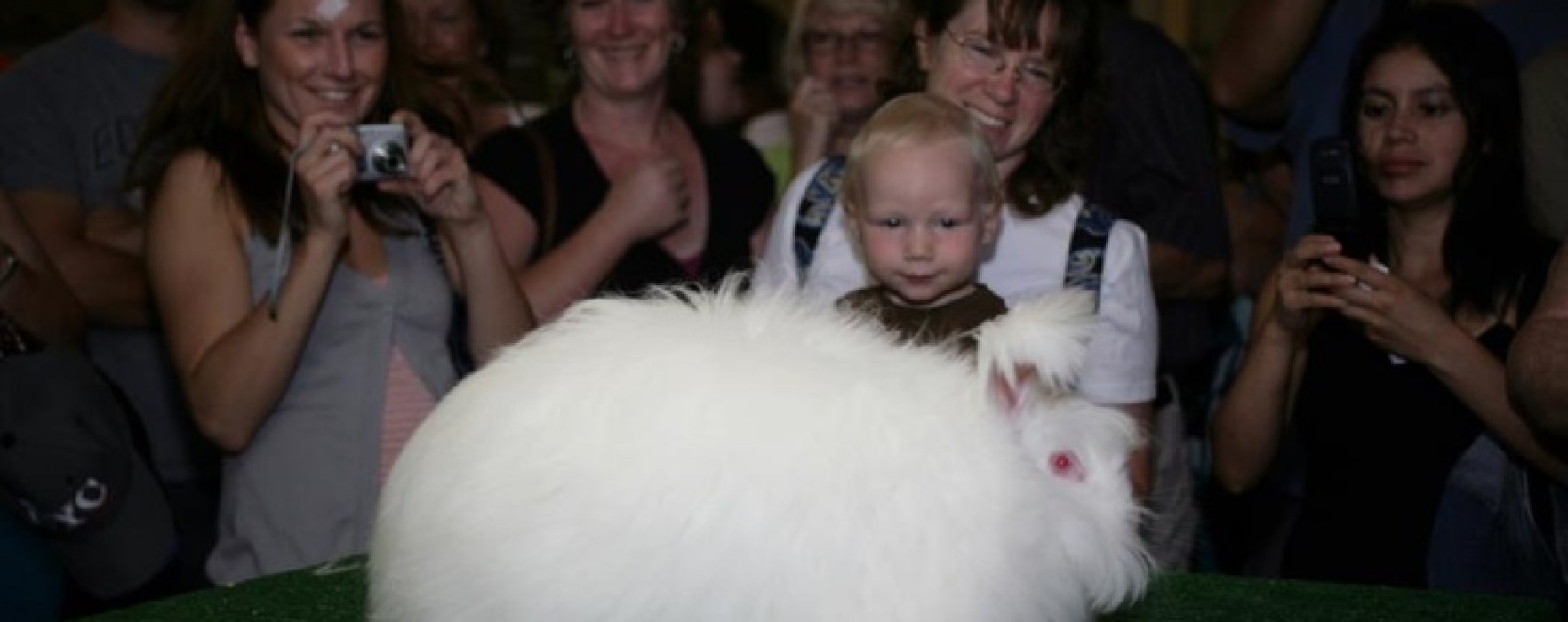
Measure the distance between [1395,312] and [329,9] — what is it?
176 cm

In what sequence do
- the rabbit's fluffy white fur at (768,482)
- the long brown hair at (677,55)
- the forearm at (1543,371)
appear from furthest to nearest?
the long brown hair at (677,55), the forearm at (1543,371), the rabbit's fluffy white fur at (768,482)

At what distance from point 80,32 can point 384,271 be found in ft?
4.14

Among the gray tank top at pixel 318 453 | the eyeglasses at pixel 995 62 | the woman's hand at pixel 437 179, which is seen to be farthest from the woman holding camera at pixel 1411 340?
the gray tank top at pixel 318 453

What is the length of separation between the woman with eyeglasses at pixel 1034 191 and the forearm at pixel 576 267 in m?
0.50

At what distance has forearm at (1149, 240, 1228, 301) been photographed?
12.6ft

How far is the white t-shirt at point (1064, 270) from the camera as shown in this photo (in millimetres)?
3141

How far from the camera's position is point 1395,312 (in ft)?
10.5

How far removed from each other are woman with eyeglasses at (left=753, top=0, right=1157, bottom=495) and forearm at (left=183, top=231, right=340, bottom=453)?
2.33 ft

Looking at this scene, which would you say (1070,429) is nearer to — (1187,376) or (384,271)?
(384,271)

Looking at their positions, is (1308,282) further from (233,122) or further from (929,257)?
(233,122)

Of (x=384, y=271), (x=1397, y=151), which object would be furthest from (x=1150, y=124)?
(x=384, y=271)

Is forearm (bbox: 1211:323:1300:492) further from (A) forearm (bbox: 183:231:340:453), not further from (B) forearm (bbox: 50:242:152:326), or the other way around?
(B) forearm (bbox: 50:242:152:326)

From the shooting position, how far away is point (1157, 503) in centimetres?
361

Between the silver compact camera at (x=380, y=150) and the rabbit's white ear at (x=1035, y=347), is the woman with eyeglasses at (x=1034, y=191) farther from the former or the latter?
the rabbit's white ear at (x=1035, y=347)
